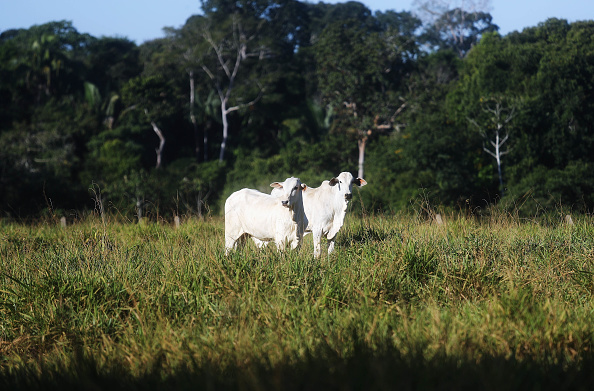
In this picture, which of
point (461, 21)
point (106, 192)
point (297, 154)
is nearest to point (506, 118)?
point (297, 154)

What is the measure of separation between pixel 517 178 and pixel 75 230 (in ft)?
77.5

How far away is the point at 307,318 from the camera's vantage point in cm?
470

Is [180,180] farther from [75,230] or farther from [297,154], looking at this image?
[75,230]

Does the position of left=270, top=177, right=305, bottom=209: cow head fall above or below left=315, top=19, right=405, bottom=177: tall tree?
below

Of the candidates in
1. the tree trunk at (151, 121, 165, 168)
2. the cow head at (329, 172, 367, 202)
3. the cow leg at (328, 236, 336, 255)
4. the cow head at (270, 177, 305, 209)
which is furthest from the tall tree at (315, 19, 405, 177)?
the cow head at (270, 177, 305, 209)

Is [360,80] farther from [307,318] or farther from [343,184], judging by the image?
[307,318]

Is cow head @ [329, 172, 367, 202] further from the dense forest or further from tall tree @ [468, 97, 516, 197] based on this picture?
tall tree @ [468, 97, 516, 197]

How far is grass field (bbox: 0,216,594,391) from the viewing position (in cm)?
377

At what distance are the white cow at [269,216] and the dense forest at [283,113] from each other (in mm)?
17298

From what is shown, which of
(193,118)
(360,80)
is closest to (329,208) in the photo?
(360,80)

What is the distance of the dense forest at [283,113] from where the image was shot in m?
29.1

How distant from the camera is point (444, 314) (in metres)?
4.66

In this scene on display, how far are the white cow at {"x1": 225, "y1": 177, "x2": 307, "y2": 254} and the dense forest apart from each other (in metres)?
17.3

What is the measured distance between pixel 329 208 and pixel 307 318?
4078 mm
